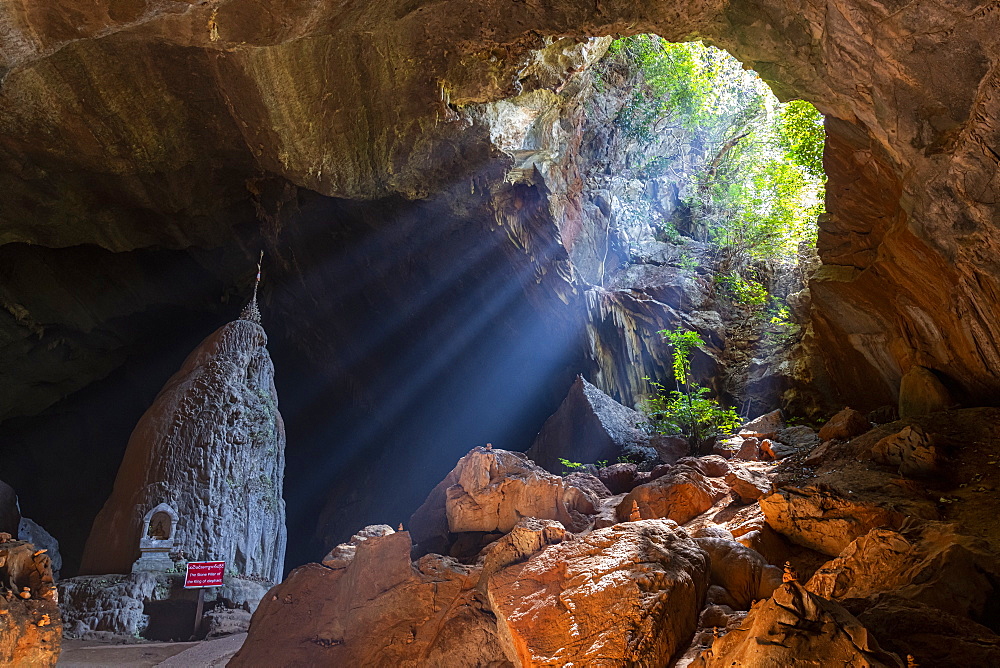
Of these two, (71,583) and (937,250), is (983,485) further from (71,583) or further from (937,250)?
Result: (71,583)

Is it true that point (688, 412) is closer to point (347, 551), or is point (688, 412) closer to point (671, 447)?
point (671, 447)

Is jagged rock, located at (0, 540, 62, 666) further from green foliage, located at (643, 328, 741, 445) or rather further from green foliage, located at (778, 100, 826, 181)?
green foliage, located at (778, 100, 826, 181)

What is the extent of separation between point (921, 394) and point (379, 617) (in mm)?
5931

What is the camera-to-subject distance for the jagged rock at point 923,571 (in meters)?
3.32

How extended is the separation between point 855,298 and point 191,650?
9.63m

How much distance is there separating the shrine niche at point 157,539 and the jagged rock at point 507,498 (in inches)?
222

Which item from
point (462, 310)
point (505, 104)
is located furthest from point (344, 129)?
point (462, 310)

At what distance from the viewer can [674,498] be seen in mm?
6203

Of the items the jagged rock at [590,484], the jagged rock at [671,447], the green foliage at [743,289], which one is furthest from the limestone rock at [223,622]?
the green foliage at [743,289]

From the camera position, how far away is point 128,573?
9.35 metres

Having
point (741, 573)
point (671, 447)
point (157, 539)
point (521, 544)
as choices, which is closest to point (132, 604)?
point (157, 539)

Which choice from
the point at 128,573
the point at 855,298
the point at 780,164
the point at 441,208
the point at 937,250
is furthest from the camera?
the point at 780,164

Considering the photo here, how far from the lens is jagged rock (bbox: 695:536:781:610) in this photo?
420 cm

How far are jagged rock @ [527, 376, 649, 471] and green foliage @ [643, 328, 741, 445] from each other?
440 mm
